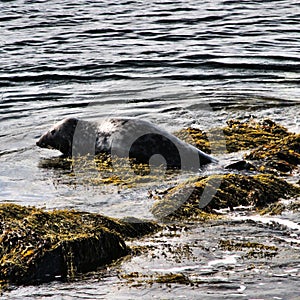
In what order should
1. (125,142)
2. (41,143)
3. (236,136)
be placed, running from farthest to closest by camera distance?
1. (236,136)
2. (41,143)
3. (125,142)

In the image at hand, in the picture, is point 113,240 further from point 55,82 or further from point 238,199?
point 55,82

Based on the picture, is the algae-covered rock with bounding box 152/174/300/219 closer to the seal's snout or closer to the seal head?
the seal head

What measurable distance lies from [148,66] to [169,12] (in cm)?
834

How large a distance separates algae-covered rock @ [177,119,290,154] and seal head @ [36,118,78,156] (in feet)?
5.10

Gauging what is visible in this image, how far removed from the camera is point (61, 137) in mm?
9953

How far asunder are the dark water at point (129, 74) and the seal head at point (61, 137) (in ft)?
0.55

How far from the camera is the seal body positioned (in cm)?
905

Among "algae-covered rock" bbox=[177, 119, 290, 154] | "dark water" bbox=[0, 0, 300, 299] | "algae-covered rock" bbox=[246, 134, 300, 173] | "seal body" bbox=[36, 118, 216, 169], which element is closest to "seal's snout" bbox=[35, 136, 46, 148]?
"seal body" bbox=[36, 118, 216, 169]

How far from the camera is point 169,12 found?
79.7ft

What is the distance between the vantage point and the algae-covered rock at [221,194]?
6996 millimetres

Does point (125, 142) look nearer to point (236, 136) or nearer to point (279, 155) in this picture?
point (236, 136)

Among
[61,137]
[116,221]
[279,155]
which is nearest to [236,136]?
[279,155]

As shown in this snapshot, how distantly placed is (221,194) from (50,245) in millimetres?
2622

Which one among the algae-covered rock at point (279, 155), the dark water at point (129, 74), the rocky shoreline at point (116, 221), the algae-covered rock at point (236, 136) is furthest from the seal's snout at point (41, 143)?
the algae-covered rock at point (279, 155)
